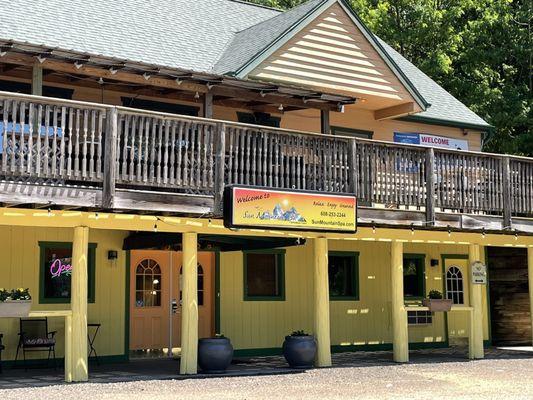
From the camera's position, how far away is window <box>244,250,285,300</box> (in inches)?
762

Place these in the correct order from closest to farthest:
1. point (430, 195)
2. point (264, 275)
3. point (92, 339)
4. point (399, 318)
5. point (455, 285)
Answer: point (430, 195)
point (92, 339)
point (399, 318)
point (264, 275)
point (455, 285)

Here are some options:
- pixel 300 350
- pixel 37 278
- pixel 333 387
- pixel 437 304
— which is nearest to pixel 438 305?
pixel 437 304

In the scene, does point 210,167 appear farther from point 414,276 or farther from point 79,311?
point 414,276

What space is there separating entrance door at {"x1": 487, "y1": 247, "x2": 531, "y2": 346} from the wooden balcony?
18.8 ft

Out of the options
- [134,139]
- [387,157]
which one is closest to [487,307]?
[387,157]

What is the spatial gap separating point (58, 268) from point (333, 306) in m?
7.00

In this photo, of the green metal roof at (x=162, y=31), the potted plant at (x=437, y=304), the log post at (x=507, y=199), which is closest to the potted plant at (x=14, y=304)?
the green metal roof at (x=162, y=31)

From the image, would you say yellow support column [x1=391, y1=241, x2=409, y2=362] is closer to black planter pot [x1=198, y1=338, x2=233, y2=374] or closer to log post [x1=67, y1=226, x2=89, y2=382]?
black planter pot [x1=198, y1=338, x2=233, y2=374]

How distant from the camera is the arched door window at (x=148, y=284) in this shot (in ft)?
59.9

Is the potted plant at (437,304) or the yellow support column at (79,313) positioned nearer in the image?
the yellow support column at (79,313)

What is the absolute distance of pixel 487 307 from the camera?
23156mm

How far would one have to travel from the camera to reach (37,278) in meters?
16.4

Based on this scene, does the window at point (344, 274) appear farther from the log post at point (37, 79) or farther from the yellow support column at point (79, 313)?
the log post at point (37, 79)

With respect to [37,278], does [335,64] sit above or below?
above
